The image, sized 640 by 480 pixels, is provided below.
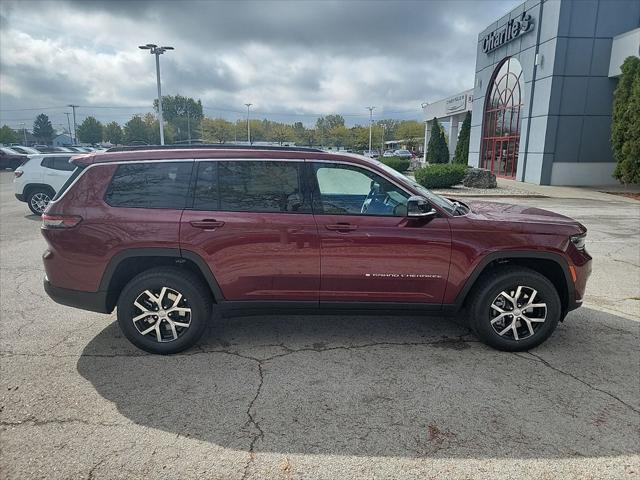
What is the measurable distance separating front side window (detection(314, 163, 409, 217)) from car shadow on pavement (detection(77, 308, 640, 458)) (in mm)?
1252

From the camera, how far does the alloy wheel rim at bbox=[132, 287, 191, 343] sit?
3596 mm

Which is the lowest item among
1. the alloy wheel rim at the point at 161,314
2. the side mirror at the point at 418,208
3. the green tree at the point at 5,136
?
the alloy wheel rim at the point at 161,314

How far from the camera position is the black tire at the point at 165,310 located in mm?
3557

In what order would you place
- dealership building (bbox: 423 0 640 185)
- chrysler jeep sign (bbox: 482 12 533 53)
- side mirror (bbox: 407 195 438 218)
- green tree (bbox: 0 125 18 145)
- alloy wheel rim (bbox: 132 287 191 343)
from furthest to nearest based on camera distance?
1. green tree (bbox: 0 125 18 145)
2. chrysler jeep sign (bbox: 482 12 533 53)
3. dealership building (bbox: 423 0 640 185)
4. alloy wheel rim (bbox: 132 287 191 343)
5. side mirror (bbox: 407 195 438 218)

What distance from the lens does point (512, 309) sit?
3697 mm

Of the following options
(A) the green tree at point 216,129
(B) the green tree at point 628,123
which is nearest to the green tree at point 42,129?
(A) the green tree at point 216,129

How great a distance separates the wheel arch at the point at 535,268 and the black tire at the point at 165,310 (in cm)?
221

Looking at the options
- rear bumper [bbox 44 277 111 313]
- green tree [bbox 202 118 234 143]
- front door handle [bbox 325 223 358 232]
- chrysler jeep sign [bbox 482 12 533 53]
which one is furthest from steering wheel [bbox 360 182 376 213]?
green tree [bbox 202 118 234 143]

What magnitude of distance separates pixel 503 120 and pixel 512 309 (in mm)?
25584

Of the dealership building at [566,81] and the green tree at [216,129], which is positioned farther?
the green tree at [216,129]

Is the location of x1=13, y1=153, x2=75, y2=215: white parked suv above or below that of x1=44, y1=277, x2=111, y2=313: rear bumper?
above

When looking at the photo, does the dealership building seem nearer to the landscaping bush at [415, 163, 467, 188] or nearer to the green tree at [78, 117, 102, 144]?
the landscaping bush at [415, 163, 467, 188]

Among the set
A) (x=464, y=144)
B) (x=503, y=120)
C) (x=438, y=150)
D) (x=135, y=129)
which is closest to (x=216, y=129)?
(x=135, y=129)

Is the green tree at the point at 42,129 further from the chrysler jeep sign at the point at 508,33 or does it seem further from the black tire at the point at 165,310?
the black tire at the point at 165,310
